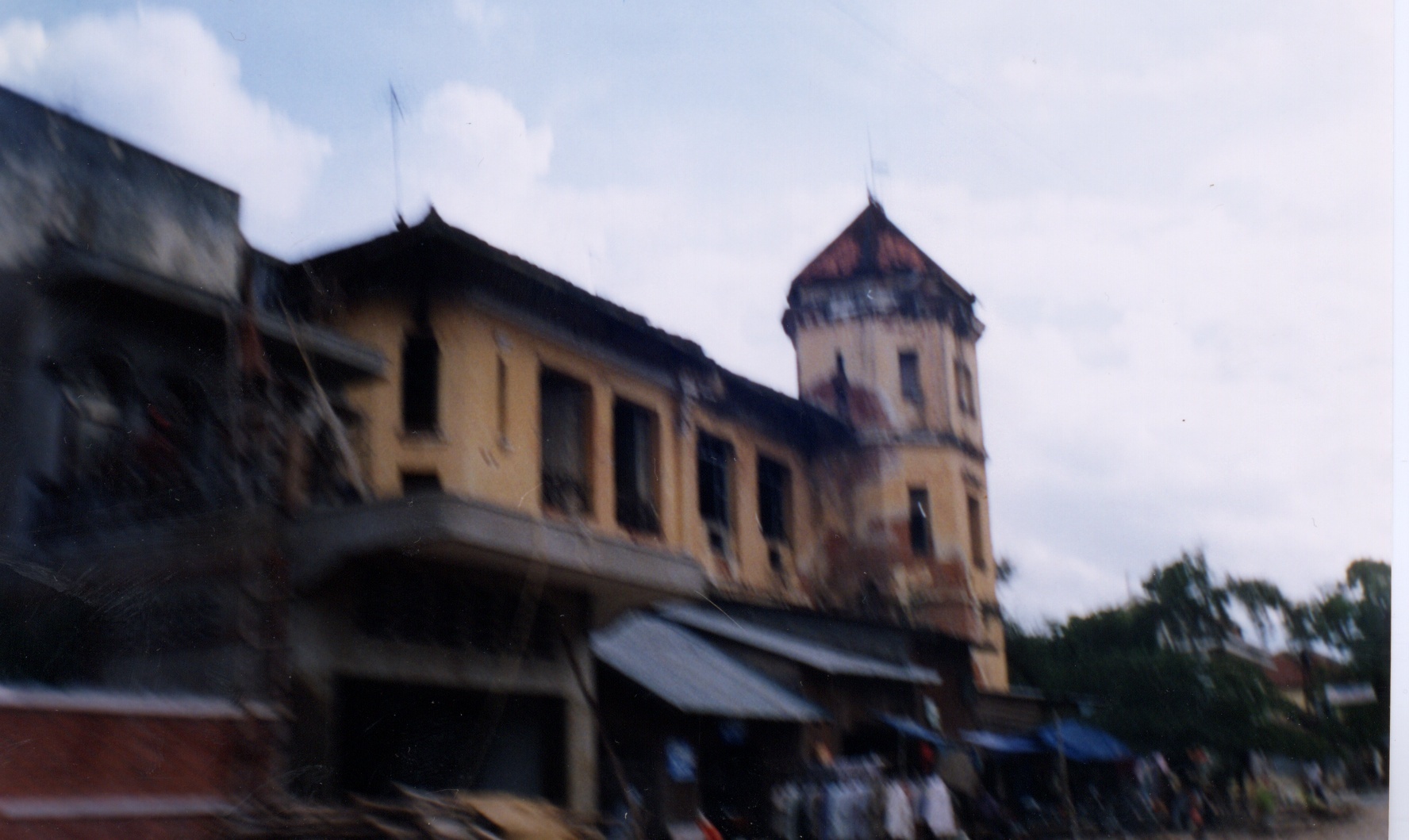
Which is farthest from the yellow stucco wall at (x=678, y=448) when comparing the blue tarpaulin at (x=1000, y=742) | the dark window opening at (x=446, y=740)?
the dark window opening at (x=446, y=740)

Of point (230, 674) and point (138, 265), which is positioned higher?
point (138, 265)

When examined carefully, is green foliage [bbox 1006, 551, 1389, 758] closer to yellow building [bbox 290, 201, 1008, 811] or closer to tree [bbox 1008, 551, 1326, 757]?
tree [bbox 1008, 551, 1326, 757]

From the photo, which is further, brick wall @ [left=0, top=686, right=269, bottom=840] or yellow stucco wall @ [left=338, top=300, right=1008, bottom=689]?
yellow stucco wall @ [left=338, top=300, right=1008, bottom=689]

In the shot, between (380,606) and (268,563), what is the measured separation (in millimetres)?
460

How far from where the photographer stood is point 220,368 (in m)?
4.91

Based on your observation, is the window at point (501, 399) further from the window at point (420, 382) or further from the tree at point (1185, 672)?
the tree at point (1185, 672)

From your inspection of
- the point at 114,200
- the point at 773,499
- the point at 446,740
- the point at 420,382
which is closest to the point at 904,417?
the point at 773,499

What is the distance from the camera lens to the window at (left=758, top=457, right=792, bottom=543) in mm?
6754

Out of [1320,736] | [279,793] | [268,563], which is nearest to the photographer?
[279,793]

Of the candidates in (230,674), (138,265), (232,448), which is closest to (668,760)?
(230,674)

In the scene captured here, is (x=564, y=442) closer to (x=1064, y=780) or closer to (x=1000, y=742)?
(x=1000, y=742)

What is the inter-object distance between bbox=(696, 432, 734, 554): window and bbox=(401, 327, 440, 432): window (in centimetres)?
172

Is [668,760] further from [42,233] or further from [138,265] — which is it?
[42,233]

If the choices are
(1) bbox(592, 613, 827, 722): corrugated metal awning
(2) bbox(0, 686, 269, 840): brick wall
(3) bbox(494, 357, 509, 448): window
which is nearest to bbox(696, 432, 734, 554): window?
(1) bbox(592, 613, 827, 722): corrugated metal awning
